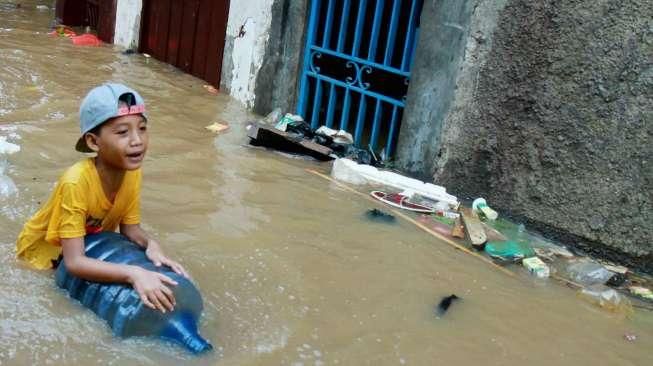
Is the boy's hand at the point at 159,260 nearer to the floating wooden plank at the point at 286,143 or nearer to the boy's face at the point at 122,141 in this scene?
the boy's face at the point at 122,141

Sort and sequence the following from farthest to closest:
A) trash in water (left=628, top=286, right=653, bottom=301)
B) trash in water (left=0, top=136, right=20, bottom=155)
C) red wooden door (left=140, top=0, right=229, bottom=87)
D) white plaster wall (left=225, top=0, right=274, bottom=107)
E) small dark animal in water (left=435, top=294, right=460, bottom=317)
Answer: red wooden door (left=140, top=0, right=229, bottom=87) → white plaster wall (left=225, top=0, right=274, bottom=107) → trash in water (left=0, top=136, right=20, bottom=155) → trash in water (left=628, top=286, right=653, bottom=301) → small dark animal in water (left=435, top=294, right=460, bottom=317)

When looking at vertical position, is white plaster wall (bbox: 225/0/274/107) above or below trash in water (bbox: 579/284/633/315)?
above

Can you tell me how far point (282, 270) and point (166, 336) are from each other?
90 cm

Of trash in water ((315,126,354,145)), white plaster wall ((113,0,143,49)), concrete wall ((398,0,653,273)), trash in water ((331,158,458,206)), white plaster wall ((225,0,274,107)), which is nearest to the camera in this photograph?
concrete wall ((398,0,653,273))

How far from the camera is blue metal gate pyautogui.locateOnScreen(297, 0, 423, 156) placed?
17.9 feet

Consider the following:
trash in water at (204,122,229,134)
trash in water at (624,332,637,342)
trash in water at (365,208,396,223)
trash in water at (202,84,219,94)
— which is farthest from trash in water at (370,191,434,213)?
trash in water at (202,84,219,94)

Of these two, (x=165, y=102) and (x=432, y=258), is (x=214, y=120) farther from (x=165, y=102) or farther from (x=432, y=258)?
(x=432, y=258)

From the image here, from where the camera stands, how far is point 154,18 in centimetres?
868

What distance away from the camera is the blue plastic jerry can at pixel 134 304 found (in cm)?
254

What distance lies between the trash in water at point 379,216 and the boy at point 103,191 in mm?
1653

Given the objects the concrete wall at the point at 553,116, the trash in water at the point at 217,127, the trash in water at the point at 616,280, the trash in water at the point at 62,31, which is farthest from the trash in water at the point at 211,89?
the trash in water at the point at 616,280

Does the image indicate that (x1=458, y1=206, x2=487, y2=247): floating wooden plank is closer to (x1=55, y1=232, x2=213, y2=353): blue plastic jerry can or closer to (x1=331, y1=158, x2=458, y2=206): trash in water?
(x1=331, y1=158, x2=458, y2=206): trash in water

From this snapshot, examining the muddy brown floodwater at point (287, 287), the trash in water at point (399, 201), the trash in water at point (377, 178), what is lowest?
the muddy brown floodwater at point (287, 287)

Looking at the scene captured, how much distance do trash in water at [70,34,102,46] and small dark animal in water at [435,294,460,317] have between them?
6.98 metres
